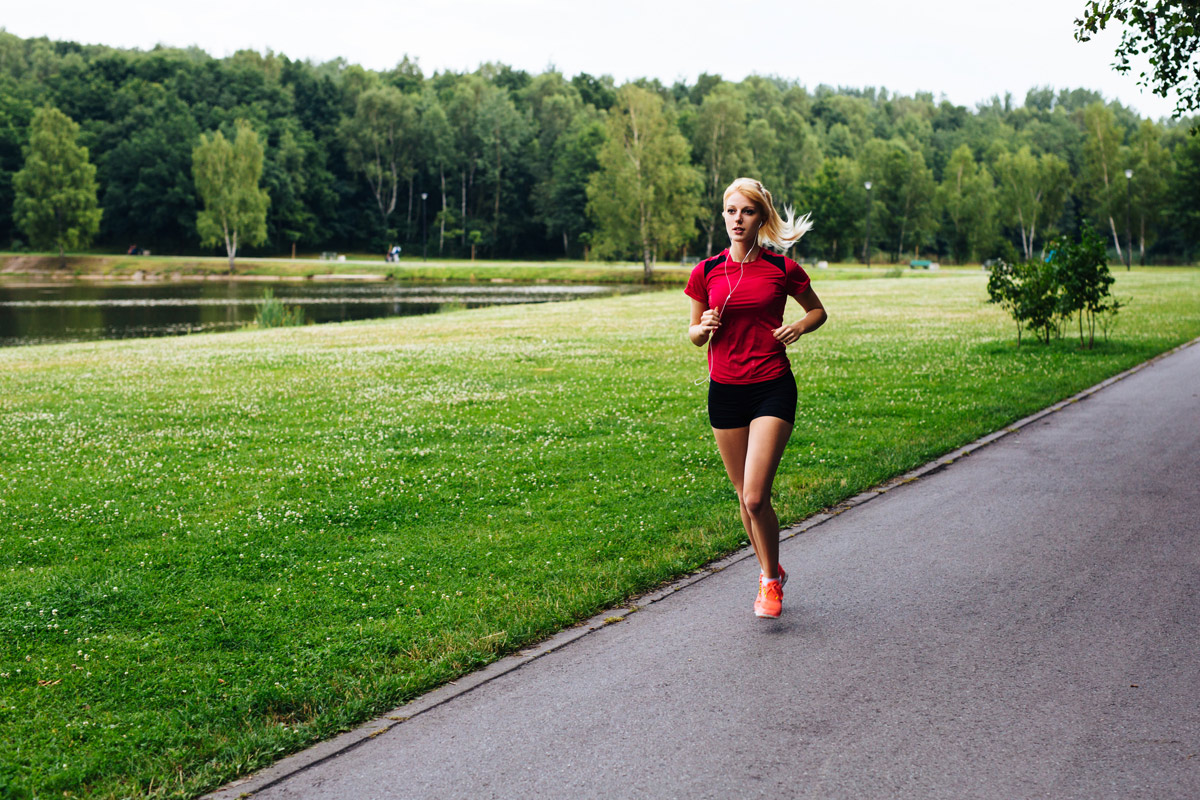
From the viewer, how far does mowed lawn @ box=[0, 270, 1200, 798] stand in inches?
175

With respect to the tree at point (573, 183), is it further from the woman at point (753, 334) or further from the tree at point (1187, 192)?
the woman at point (753, 334)

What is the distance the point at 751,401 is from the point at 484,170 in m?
105

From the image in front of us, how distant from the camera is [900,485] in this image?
28.0 ft

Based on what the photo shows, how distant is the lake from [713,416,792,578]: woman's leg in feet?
94.3

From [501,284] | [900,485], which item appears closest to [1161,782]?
[900,485]

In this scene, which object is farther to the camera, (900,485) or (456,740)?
(900,485)

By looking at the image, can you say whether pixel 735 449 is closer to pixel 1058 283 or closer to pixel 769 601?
pixel 769 601

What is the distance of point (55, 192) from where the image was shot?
82.4 meters

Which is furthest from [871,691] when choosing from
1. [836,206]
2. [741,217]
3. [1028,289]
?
[836,206]

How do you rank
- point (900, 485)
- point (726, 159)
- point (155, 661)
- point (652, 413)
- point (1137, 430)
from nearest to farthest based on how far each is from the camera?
point (155, 661) → point (900, 485) → point (1137, 430) → point (652, 413) → point (726, 159)

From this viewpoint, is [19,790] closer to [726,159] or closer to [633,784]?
[633,784]

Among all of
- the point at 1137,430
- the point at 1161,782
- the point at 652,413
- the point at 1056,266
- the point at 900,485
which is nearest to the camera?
the point at 1161,782

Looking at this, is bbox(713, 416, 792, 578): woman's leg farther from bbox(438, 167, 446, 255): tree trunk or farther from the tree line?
bbox(438, 167, 446, 255): tree trunk

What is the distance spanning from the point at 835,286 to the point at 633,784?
48.7m
